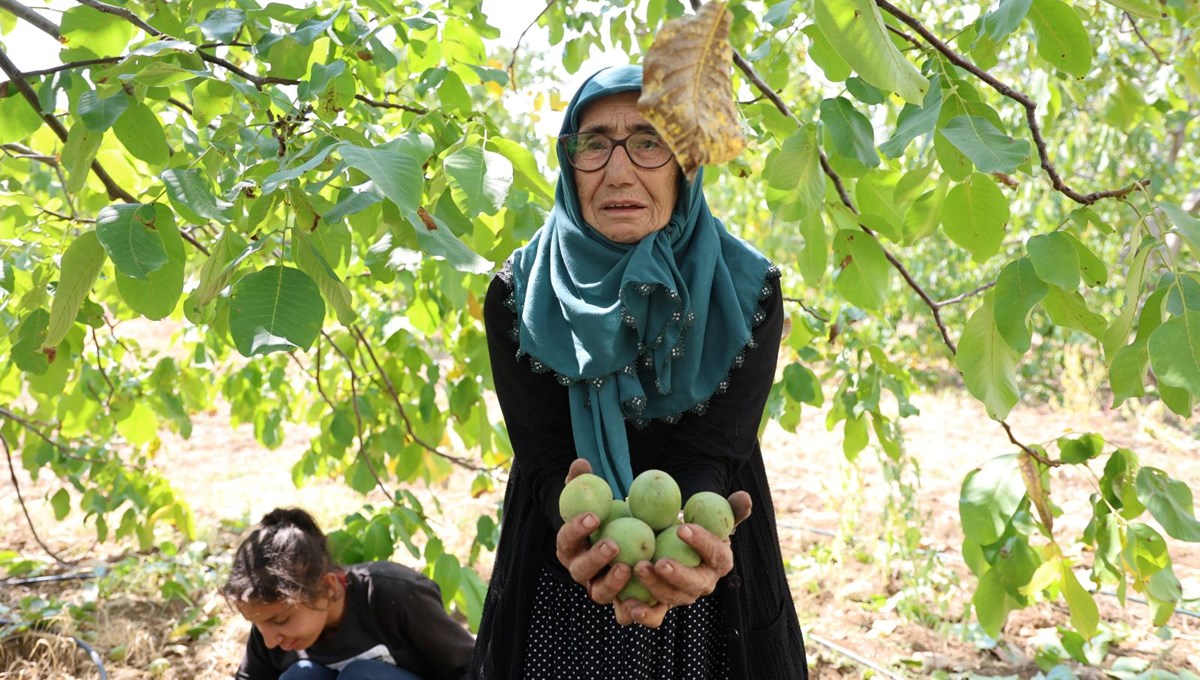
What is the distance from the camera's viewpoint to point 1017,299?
1565 mm

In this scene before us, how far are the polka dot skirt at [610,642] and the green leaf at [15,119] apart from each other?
146 centimetres

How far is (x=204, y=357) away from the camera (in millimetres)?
3611

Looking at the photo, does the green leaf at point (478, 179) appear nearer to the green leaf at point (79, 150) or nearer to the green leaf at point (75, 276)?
the green leaf at point (75, 276)

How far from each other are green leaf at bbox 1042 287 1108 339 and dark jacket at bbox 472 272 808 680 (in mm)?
455

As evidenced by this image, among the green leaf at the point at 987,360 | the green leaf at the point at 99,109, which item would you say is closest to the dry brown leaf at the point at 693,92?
the green leaf at the point at 987,360

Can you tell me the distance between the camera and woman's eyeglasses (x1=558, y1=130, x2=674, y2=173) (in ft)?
5.33

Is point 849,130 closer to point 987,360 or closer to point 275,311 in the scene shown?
point 987,360

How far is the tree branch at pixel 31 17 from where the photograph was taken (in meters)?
2.06

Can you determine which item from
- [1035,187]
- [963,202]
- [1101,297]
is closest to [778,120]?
[963,202]

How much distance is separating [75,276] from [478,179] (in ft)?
2.03

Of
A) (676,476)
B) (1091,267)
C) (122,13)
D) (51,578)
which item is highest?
(122,13)

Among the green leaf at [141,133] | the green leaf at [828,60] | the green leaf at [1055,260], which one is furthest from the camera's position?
the green leaf at [141,133]

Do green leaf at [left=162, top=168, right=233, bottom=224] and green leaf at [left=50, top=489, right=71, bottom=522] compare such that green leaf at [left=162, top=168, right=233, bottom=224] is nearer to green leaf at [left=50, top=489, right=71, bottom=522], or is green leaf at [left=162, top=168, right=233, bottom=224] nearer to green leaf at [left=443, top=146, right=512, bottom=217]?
green leaf at [left=443, top=146, right=512, bottom=217]

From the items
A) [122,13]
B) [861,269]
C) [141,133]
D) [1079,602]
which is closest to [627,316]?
[861,269]
